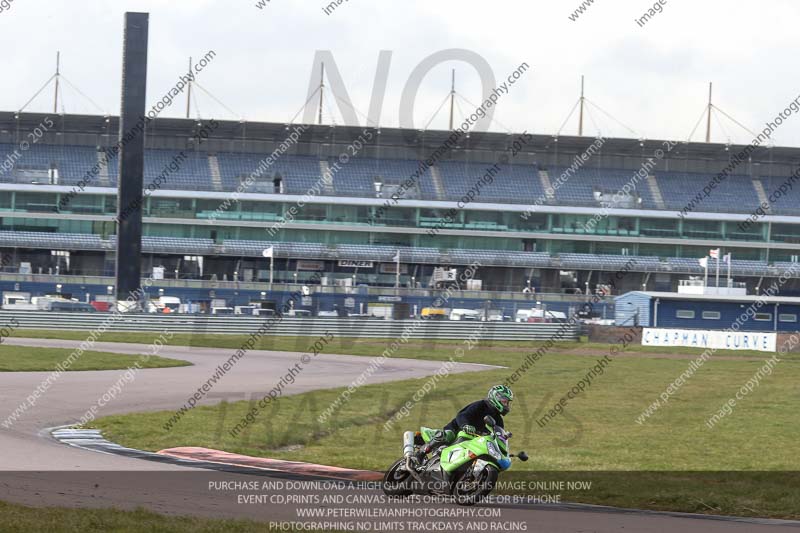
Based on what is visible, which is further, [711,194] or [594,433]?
[711,194]

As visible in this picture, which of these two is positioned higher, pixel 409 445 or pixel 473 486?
pixel 409 445

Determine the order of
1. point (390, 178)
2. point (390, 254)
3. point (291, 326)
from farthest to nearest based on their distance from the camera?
point (390, 178) < point (390, 254) < point (291, 326)

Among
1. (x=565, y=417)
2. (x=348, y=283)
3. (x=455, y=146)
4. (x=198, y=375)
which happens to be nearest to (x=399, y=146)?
(x=455, y=146)

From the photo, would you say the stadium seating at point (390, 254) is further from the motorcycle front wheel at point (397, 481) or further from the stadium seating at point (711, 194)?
the motorcycle front wheel at point (397, 481)

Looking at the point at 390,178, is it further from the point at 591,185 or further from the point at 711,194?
the point at 711,194

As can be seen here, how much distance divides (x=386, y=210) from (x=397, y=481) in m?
69.6

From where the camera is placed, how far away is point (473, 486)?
12789 millimetres

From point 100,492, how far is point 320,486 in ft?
9.11

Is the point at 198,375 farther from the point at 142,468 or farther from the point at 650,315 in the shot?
the point at 650,315

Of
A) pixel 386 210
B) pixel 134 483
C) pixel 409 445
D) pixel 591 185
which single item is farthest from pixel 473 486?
pixel 591 185

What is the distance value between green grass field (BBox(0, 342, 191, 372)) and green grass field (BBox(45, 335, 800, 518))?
7065 mm

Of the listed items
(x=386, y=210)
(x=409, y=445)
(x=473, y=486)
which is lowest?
(x=473, y=486)

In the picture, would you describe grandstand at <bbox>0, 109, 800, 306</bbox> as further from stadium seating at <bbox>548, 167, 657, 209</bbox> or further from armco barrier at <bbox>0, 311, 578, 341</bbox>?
armco barrier at <bbox>0, 311, 578, 341</bbox>

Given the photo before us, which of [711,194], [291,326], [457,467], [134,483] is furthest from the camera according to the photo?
[711,194]
